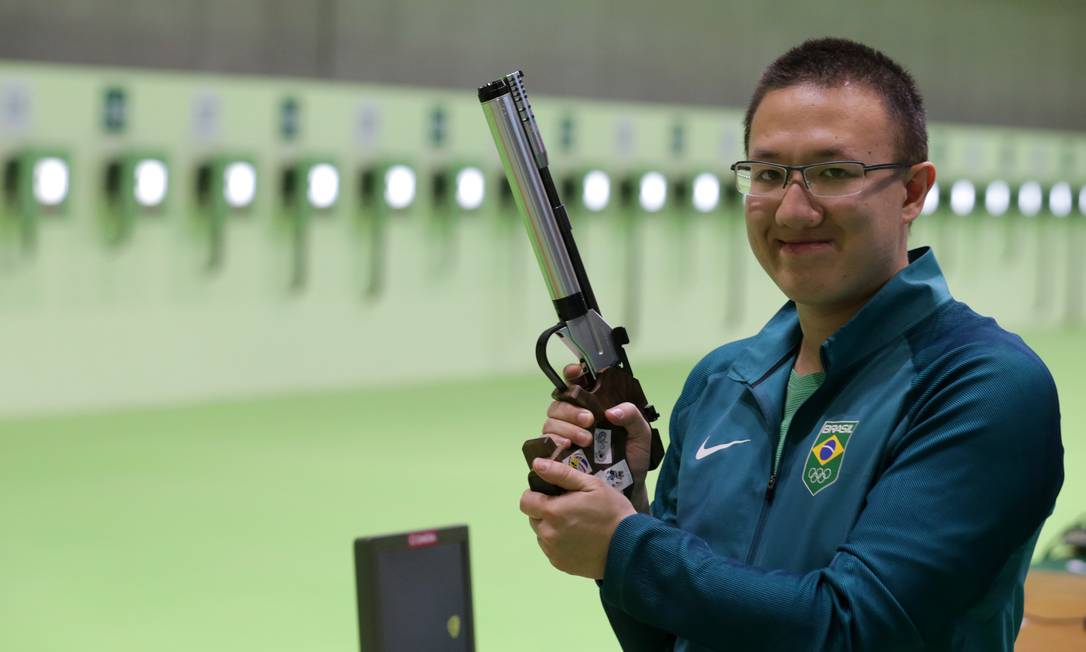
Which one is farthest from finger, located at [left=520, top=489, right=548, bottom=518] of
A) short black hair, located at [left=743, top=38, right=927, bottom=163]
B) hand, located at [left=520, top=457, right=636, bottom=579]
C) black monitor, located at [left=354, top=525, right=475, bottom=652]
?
black monitor, located at [left=354, top=525, right=475, bottom=652]

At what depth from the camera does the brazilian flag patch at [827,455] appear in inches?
52.8

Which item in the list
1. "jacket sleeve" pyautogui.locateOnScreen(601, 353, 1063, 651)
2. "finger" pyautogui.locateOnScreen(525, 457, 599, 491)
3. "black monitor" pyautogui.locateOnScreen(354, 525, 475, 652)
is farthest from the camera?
"black monitor" pyautogui.locateOnScreen(354, 525, 475, 652)

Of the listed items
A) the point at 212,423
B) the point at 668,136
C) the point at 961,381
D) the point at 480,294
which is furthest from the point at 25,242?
the point at 961,381

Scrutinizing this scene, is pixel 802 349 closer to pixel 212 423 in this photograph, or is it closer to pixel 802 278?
pixel 802 278

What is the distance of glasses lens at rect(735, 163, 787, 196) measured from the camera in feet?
4.62

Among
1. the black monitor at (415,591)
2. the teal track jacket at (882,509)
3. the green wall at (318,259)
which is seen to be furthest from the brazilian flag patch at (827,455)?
the green wall at (318,259)

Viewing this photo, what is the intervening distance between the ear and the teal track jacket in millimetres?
49

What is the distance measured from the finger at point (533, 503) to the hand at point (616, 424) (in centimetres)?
7

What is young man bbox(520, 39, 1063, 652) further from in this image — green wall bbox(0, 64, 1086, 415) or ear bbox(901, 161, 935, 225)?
green wall bbox(0, 64, 1086, 415)

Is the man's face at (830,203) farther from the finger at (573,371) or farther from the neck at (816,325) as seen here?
the finger at (573,371)

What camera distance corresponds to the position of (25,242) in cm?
468

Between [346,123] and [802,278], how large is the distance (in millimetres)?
4224

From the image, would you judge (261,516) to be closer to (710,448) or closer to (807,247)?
(710,448)

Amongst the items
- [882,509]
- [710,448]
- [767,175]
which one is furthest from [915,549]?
[767,175]
